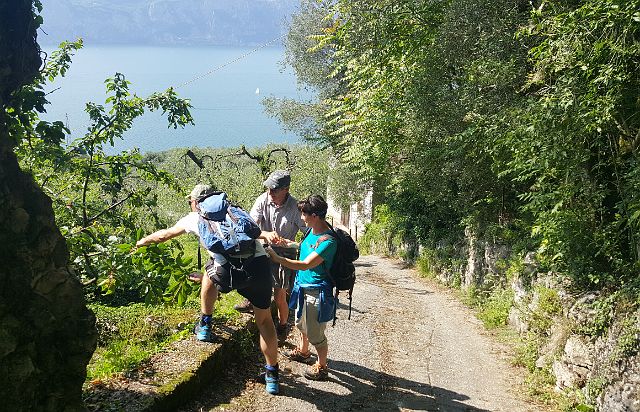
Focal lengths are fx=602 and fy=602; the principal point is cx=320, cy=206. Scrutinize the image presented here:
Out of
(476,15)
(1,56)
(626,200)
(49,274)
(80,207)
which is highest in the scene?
(476,15)

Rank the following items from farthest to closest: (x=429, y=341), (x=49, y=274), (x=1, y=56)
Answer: (x=429, y=341) → (x=1, y=56) → (x=49, y=274)

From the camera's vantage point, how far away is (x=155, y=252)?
4992 millimetres

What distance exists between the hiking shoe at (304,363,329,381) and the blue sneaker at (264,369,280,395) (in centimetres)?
51

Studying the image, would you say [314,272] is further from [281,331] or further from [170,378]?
[170,378]

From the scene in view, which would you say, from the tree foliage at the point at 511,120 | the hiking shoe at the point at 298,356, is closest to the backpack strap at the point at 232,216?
the hiking shoe at the point at 298,356

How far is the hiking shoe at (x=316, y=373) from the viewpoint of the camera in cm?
600

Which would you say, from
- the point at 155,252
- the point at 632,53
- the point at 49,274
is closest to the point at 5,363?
the point at 49,274

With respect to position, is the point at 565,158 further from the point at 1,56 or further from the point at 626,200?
the point at 1,56

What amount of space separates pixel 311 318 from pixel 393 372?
5.62 feet

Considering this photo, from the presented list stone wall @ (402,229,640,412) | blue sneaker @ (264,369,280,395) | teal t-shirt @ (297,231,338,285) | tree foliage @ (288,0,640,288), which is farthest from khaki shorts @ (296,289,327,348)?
tree foliage @ (288,0,640,288)

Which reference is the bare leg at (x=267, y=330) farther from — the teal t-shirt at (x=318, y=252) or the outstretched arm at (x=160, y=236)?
the outstretched arm at (x=160, y=236)

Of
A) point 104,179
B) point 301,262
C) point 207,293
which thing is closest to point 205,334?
point 207,293

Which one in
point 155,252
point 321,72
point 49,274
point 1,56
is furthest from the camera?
point 321,72

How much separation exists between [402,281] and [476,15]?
23.2 ft
